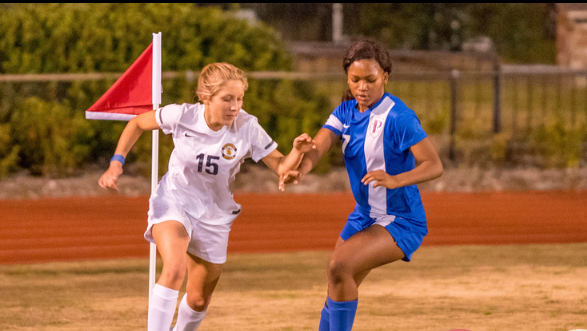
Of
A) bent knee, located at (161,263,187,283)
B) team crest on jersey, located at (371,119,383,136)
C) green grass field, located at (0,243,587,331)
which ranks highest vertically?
team crest on jersey, located at (371,119,383,136)

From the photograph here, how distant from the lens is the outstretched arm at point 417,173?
4023mm

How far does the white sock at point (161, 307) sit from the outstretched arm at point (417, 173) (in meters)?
1.13

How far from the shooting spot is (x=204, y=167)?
4.40 meters

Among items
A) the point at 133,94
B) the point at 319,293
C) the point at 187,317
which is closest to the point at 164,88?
the point at 319,293

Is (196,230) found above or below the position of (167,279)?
above

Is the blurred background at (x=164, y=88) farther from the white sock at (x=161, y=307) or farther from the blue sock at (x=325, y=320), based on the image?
the white sock at (x=161, y=307)

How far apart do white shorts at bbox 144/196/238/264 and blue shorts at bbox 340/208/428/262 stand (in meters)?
0.68

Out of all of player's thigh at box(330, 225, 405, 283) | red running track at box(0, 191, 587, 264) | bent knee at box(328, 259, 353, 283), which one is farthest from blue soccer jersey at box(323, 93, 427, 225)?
red running track at box(0, 191, 587, 264)

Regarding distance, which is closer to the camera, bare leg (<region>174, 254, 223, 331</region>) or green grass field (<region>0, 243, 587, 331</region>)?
bare leg (<region>174, 254, 223, 331</region>)

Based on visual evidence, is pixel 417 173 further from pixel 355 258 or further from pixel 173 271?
pixel 173 271

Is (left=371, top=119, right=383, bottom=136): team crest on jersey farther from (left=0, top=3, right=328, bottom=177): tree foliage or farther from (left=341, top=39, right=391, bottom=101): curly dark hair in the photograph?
(left=0, top=3, right=328, bottom=177): tree foliage

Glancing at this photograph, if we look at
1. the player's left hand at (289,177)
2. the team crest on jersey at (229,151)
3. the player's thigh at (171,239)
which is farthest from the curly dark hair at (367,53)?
the player's thigh at (171,239)

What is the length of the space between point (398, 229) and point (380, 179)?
0.45 metres

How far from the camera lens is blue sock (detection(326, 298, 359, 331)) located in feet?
13.9
